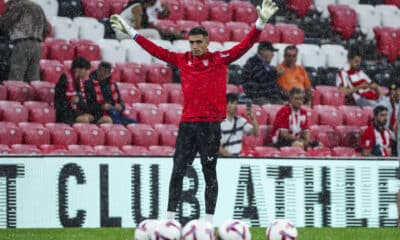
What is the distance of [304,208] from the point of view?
43.4ft

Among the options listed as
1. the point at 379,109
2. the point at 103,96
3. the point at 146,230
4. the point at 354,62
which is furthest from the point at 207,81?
the point at 354,62

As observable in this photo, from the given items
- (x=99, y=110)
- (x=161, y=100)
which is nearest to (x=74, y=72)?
(x=99, y=110)

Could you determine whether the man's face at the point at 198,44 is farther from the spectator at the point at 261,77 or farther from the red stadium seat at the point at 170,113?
the spectator at the point at 261,77

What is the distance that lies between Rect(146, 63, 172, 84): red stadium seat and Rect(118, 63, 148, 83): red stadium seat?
145 millimetres

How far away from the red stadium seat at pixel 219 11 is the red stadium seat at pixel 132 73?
2.43 meters

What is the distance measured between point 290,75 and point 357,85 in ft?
4.98

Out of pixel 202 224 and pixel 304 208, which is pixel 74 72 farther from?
pixel 202 224

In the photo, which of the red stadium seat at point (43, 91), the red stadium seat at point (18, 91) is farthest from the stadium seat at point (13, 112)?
the red stadium seat at point (43, 91)

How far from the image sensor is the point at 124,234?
449 inches

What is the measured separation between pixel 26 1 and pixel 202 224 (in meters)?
8.33

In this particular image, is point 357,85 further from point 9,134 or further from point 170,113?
point 9,134

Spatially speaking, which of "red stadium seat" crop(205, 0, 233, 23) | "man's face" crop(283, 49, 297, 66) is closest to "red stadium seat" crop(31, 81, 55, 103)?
"man's face" crop(283, 49, 297, 66)

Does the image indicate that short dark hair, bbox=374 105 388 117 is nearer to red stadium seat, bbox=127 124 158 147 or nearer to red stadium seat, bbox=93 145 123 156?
red stadium seat, bbox=127 124 158 147

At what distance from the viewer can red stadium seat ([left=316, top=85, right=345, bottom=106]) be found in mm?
18234
